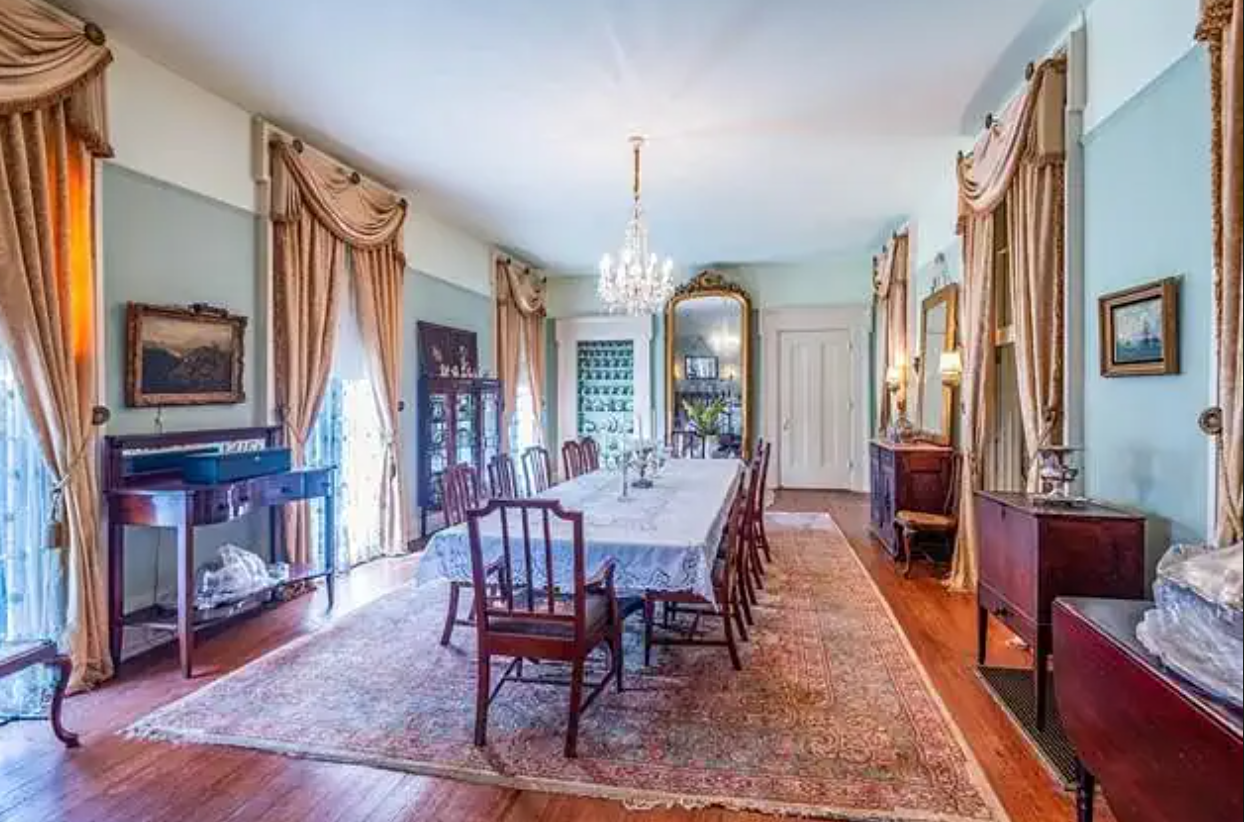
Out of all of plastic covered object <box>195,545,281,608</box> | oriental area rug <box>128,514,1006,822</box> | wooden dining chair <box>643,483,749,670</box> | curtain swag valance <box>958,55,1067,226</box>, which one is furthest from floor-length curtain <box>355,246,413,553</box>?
curtain swag valance <box>958,55,1067,226</box>

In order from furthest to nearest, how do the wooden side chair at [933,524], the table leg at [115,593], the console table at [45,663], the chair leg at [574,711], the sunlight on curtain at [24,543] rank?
the wooden side chair at [933,524]
the table leg at [115,593]
the sunlight on curtain at [24,543]
the chair leg at [574,711]
the console table at [45,663]

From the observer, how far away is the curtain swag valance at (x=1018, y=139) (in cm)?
341

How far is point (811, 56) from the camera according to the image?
359cm

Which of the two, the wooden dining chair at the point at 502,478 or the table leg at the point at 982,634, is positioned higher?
the wooden dining chair at the point at 502,478

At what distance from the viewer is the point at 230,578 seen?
392 cm

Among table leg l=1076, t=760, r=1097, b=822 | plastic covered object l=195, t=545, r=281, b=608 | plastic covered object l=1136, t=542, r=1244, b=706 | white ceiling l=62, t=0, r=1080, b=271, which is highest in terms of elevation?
white ceiling l=62, t=0, r=1080, b=271

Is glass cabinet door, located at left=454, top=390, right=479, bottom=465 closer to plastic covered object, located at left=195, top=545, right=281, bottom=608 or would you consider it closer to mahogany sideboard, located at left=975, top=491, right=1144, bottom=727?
plastic covered object, located at left=195, top=545, right=281, bottom=608

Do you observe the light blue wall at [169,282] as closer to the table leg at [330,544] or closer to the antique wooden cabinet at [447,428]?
the table leg at [330,544]

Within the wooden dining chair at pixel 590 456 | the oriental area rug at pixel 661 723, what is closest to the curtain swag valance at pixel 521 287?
the wooden dining chair at pixel 590 456

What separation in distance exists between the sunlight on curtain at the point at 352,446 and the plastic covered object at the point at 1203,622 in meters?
4.96

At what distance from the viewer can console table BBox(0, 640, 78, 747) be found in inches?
96.2

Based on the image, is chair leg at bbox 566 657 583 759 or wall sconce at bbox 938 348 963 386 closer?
chair leg at bbox 566 657 583 759

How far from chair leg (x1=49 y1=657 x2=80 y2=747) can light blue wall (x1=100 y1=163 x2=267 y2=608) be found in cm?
103

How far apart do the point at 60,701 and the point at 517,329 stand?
6.57 m
